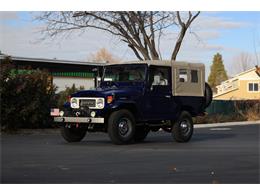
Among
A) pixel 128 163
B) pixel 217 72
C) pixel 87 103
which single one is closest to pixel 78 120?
pixel 87 103

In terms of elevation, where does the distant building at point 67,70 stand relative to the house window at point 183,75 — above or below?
above

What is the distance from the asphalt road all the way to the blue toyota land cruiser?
0.68 meters

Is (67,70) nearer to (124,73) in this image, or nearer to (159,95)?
(124,73)

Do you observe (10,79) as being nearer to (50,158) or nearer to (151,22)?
(50,158)

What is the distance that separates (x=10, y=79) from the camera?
75.0 feet

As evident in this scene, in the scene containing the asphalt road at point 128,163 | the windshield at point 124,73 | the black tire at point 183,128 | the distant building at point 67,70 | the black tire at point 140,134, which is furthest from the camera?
the distant building at point 67,70

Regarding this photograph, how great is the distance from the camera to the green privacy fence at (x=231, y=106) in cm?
3981

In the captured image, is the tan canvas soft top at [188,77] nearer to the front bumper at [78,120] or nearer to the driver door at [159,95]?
the driver door at [159,95]

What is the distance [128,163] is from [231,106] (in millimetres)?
29816

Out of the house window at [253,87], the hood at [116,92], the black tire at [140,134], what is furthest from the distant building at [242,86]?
the hood at [116,92]

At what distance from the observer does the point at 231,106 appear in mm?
41031

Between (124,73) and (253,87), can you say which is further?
(253,87)

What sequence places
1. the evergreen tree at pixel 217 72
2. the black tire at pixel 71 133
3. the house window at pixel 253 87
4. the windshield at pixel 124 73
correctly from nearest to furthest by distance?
the windshield at pixel 124 73 < the black tire at pixel 71 133 < the house window at pixel 253 87 < the evergreen tree at pixel 217 72
